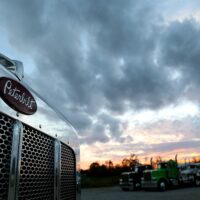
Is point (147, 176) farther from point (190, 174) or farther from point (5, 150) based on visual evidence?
point (5, 150)

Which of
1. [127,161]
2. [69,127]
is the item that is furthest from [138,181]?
[127,161]

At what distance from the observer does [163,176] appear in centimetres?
2667

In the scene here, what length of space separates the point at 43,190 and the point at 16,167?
0.32m

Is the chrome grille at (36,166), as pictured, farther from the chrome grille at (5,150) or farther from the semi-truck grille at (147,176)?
the semi-truck grille at (147,176)

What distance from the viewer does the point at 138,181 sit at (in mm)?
30234

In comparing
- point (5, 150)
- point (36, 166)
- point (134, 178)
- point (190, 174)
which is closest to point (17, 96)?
point (5, 150)

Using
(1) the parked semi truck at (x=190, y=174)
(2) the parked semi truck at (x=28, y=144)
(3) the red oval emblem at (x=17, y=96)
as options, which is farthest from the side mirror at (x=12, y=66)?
(1) the parked semi truck at (x=190, y=174)

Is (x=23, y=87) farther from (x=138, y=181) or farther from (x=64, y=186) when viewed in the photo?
(x=138, y=181)

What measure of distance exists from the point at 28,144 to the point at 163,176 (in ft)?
87.1

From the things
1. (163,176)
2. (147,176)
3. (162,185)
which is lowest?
(162,185)

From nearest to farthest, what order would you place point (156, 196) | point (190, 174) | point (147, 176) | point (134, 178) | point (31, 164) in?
point (31, 164), point (156, 196), point (147, 176), point (190, 174), point (134, 178)

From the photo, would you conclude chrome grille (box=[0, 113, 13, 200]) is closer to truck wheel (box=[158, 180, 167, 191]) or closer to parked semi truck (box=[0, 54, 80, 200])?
parked semi truck (box=[0, 54, 80, 200])

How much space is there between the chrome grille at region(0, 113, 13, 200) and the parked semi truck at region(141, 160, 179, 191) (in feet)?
86.3

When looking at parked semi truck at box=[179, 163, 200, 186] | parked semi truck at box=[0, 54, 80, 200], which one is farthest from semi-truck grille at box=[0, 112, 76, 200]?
parked semi truck at box=[179, 163, 200, 186]
